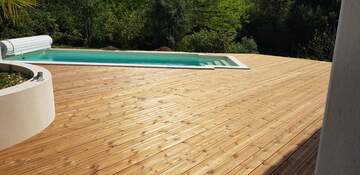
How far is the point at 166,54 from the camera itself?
10398 mm

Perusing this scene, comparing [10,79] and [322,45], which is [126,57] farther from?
[322,45]

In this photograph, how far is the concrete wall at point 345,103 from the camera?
93 cm

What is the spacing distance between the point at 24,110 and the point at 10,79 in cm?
79

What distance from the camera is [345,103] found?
0.98 m

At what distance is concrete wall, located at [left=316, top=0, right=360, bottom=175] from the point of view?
93 cm

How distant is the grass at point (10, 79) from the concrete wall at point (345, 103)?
10.9 feet

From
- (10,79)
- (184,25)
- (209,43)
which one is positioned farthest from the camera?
(184,25)

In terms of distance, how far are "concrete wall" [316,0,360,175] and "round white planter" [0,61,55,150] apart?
8.90 feet

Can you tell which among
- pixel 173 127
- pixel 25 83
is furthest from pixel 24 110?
pixel 173 127

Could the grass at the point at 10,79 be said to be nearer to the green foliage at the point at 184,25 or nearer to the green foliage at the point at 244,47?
the green foliage at the point at 184,25

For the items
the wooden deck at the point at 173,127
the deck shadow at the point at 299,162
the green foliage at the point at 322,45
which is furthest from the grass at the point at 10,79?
the green foliage at the point at 322,45

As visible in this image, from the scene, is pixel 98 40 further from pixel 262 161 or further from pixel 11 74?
pixel 262 161

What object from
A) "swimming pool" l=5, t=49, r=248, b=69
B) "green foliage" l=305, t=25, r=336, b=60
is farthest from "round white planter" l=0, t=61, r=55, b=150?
"green foliage" l=305, t=25, r=336, b=60

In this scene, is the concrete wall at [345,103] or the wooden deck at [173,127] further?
the wooden deck at [173,127]
